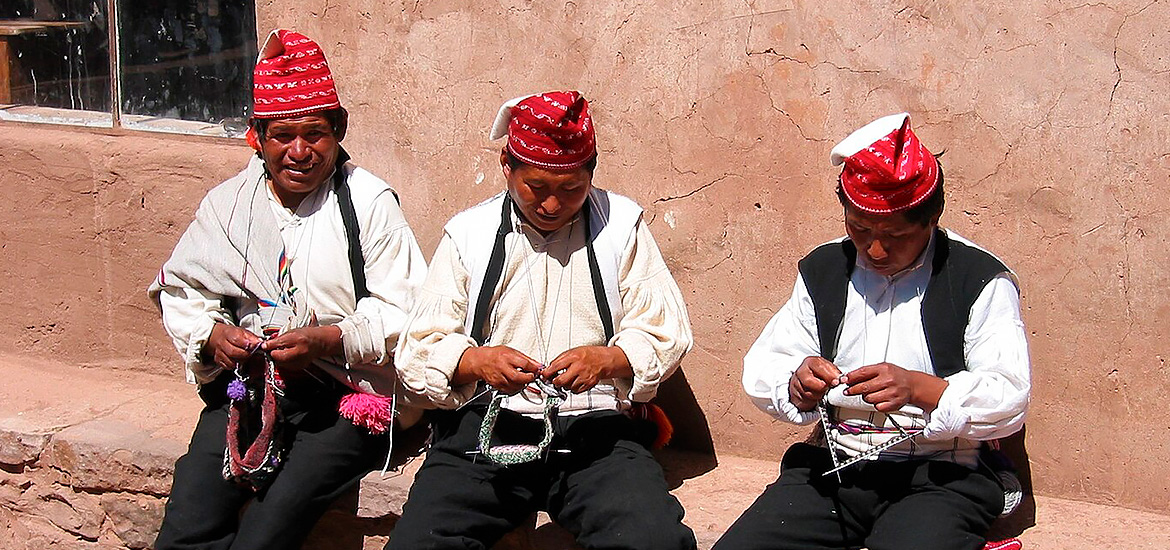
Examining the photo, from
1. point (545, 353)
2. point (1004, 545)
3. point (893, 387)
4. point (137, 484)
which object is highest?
point (893, 387)

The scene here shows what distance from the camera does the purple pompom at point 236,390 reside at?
11.3ft

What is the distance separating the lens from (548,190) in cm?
318

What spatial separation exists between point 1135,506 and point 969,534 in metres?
0.81

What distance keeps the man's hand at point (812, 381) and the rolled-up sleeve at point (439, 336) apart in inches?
32.4

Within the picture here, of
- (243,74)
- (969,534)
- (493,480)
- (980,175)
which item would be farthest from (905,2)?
(243,74)

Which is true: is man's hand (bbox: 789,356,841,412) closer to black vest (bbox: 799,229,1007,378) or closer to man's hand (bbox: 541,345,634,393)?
black vest (bbox: 799,229,1007,378)

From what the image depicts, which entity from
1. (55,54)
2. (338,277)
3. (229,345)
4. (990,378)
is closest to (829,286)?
(990,378)

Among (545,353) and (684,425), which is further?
(684,425)

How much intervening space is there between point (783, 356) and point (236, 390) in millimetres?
1459

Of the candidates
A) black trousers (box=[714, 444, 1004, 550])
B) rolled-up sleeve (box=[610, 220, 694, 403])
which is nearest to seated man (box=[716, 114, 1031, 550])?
black trousers (box=[714, 444, 1004, 550])

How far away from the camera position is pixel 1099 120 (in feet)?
10.7

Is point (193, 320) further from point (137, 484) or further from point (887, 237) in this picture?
point (887, 237)

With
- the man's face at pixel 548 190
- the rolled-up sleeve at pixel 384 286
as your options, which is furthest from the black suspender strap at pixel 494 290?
the rolled-up sleeve at pixel 384 286

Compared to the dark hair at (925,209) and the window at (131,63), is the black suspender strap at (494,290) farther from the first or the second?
the window at (131,63)
